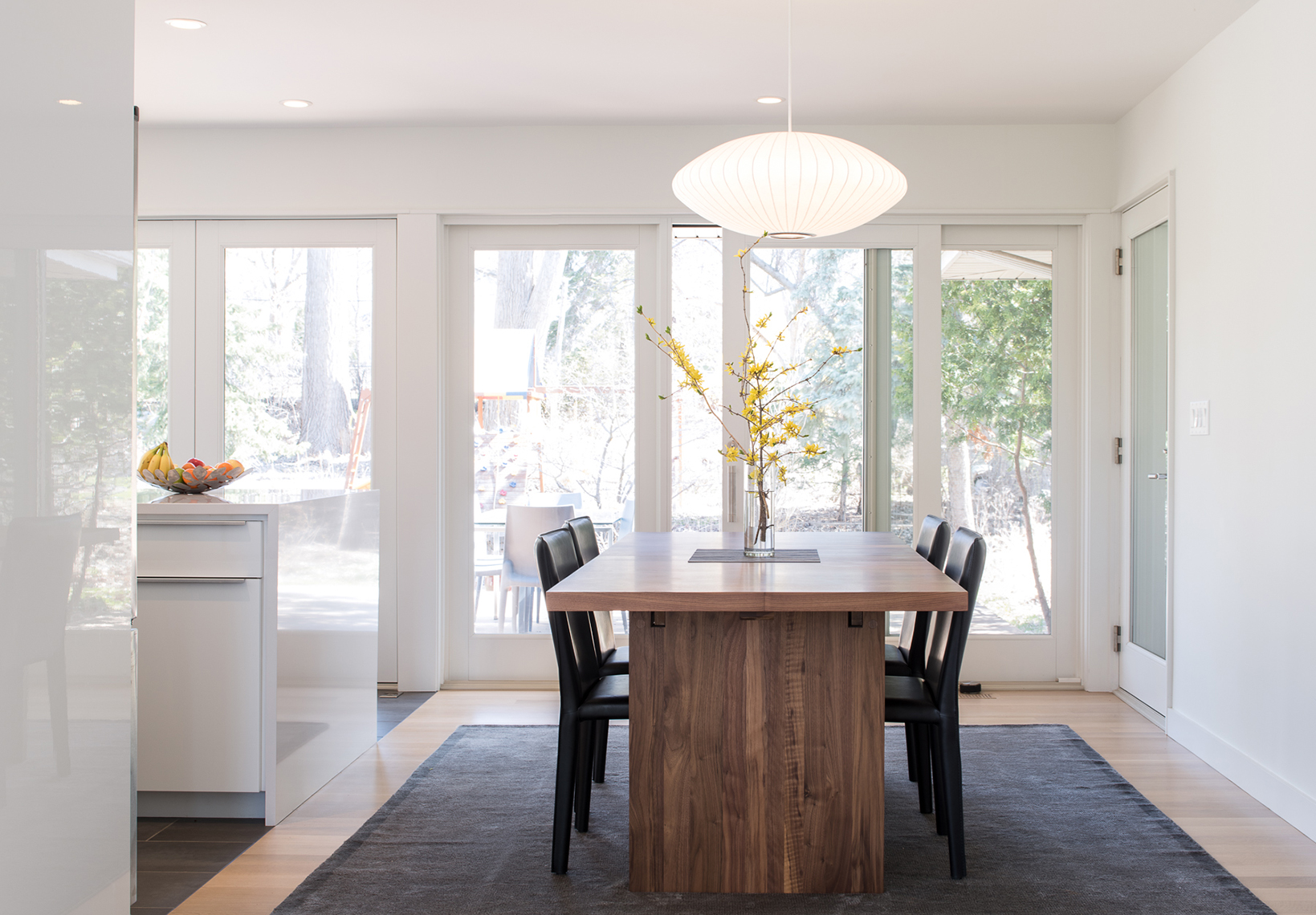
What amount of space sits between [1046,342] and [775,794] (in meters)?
3.00

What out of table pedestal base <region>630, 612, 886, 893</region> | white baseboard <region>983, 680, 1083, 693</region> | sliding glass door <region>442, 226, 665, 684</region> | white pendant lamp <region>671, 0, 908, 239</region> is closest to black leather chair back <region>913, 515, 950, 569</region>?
table pedestal base <region>630, 612, 886, 893</region>

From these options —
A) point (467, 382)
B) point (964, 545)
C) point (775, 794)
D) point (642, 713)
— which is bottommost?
point (775, 794)

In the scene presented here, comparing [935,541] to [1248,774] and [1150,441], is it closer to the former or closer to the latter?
[1248,774]

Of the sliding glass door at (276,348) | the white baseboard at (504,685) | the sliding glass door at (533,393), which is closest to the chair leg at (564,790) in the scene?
the white baseboard at (504,685)

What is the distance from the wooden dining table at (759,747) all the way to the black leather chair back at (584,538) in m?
0.67

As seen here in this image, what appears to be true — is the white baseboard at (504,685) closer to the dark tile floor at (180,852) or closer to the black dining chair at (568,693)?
the dark tile floor at (180,852)

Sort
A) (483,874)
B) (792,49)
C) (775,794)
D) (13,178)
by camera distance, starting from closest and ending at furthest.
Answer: (13,178)
(775,794)
(483,874)
(792,49)

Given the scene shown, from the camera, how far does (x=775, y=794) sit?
7.39 feet

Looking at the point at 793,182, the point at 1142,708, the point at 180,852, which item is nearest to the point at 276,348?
the point at 180,852

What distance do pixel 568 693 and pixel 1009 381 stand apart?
2956mm

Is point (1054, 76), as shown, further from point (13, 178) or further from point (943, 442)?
point (13, 178)

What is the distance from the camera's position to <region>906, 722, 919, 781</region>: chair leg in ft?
9.59

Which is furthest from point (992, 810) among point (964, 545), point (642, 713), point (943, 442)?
point (943, 442)

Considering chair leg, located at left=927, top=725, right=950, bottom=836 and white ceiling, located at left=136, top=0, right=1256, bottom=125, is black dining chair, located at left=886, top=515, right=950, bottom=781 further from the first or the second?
white ceiling, located at left=136, top=0, right=1256, bottom=125
